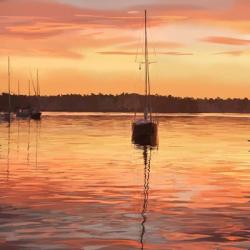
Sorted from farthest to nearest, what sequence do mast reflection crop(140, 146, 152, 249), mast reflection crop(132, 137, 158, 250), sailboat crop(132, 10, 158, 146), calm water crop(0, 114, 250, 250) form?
sailboat crop(132, 10, 158, 146)
mast reflection crop(132, 137, 158, 250)
mast reflection crop(140, 146, 152, 249)
calm water crop(0, 114, 250, 250)

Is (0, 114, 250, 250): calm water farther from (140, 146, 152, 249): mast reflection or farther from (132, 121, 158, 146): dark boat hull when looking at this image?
(132, 121, 158, 146): dark boat hull

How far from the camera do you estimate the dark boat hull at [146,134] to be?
271 ft

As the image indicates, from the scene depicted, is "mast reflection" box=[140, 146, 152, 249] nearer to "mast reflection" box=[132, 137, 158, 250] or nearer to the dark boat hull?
"mast reflection" box=[132, 137, 158, 250]

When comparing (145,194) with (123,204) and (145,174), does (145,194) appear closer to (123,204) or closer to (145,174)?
(123,204)

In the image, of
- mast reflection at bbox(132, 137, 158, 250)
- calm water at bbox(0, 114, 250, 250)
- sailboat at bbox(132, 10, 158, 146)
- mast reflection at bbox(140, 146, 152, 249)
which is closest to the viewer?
calm water at bbox(0, 114, 250, 250)

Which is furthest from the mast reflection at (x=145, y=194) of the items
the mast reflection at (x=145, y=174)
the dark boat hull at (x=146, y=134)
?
the dark boat hull at (x=146, y=134)

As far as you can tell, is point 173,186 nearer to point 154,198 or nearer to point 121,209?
point 154,198

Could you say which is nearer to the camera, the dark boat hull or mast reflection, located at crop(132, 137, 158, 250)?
mast reflection, located at crop(132, 137, 158, 250)

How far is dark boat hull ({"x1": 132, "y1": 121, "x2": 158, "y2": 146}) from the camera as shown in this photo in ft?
271

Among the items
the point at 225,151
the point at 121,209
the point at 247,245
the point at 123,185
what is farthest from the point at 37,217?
the point at 225,151

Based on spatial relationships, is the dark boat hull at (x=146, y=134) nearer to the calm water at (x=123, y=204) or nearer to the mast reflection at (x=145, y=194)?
the mast reflection at (x=145, y=194)

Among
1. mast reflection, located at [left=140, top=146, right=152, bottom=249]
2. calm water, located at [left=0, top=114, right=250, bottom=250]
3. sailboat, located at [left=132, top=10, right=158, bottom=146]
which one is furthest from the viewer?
sailboat, located at [left=132, top=10, right=158, bottom=146]

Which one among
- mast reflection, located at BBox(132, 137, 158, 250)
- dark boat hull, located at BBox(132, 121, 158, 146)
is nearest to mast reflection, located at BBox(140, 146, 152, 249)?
mast reflection, located at BBox(132, 137, 158, 250)

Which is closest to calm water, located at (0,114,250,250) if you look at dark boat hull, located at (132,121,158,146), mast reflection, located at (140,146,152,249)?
mast reflection, located at (140,146,152,249)
